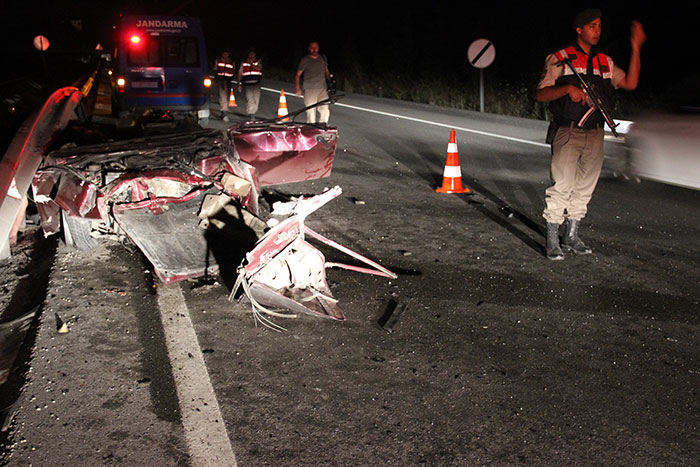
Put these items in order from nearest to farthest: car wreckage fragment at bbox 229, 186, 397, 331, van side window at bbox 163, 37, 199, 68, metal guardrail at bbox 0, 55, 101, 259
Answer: car wreckage fragment at bbox 229, 186, 397, 331 → metal guardrail at bbox 0, 55, 101, 259 → van side window at bbox 163, 37, 199, 68

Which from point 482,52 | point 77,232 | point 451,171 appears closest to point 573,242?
point 451,171

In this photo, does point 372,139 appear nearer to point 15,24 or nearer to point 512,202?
point 512,202

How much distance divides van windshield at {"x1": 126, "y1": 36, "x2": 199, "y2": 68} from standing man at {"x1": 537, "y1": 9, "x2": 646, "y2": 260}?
1008 cm

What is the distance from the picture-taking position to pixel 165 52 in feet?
45.3

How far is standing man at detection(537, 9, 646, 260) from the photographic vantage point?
539 centimetres

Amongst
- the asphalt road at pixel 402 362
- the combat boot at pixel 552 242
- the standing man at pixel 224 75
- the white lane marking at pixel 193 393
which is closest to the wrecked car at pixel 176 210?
the asphalt road at pixel 402 362

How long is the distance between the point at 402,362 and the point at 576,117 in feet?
9.56

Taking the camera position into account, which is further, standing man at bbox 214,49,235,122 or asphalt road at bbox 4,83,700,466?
standing man at bbox 214,49,235,122

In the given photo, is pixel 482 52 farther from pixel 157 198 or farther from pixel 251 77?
pixel 157 198

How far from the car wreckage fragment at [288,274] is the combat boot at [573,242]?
8.08 feet

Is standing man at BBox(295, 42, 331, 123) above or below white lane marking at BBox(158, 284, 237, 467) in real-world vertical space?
above

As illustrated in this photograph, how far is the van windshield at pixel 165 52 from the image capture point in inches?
532

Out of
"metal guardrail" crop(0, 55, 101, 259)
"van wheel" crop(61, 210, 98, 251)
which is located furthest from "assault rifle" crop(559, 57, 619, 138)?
"metal guardrail" crop(0, 55, 101, 259)

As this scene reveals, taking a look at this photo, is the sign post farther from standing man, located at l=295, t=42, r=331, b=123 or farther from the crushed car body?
the crushed car body
